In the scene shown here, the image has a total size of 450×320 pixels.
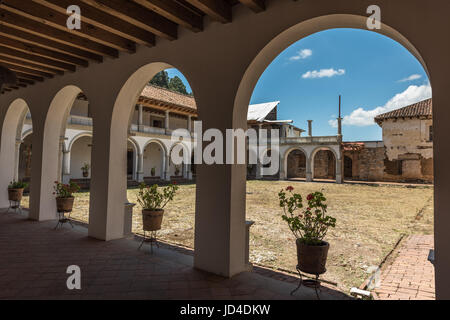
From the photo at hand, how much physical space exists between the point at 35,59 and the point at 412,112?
25.6m

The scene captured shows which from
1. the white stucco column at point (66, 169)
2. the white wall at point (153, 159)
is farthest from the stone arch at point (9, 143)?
the white wall at point (153, 159)

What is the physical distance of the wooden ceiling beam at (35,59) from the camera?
4551 millimetres

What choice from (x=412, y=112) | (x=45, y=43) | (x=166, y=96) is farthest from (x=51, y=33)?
(x=412, y=112)

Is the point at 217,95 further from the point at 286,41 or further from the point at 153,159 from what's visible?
the point at 153,159

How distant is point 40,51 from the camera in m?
4.52

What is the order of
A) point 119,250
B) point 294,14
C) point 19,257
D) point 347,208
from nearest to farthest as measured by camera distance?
point 294,14
point 19,257
point 119,250
point 347,208

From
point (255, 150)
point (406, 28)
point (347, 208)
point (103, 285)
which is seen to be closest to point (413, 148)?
point (255, 150)

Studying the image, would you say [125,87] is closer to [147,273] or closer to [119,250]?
[119,250]

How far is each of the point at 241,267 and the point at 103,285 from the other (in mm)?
1656

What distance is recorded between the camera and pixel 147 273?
3301mm

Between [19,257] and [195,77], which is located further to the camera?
[19,257]

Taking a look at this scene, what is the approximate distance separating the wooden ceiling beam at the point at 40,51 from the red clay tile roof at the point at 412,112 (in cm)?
2437

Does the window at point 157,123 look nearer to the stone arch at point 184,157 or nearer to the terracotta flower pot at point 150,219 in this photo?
the stone arch at point 184,157

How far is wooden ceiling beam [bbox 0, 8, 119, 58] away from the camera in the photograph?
3.47m
